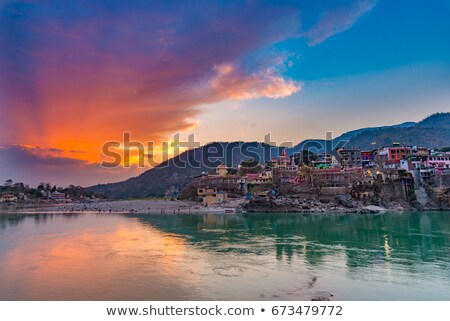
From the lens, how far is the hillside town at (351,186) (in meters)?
29.9

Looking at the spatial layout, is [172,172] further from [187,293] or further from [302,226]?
[187,293]

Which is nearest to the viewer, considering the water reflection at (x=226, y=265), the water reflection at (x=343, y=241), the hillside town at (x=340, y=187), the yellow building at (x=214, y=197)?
the water reflection at (x=226, y=265)

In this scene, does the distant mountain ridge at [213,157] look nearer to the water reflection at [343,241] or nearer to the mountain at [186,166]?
the mountain at [186,166]

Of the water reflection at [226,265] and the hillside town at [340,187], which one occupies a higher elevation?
the hillside town at [340,187]

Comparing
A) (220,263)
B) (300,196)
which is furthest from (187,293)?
(300,196)

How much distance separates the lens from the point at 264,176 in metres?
36.4

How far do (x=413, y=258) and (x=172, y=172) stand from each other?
73.4 metres

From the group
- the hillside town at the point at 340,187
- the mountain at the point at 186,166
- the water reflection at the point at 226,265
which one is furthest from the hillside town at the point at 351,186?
the mountain at the point at 186,166

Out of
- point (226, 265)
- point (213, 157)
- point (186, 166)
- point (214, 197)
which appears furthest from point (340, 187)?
point (186, 166)

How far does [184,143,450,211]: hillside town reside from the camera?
29938 millimetres

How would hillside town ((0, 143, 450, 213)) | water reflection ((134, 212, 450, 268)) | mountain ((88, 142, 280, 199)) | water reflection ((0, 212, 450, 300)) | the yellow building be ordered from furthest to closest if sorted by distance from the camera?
mountain ((88, 142, 280, 199)) → the yellow building → hillside town ((0, 143, 450, 213)) → water reflection ((134, 212, 450, 268)) → water reflection ((0, 212, 450, 300))

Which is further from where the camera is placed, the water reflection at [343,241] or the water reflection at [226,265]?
the water reflection at [343,241]

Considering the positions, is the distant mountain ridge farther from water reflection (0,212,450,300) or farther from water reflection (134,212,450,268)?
water reflection (0,212,450,300)

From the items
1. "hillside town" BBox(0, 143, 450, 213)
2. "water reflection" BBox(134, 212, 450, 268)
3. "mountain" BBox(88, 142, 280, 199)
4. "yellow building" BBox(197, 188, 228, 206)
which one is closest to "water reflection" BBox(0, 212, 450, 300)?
"water reflection" BBox(134, 212, 450, 268)
